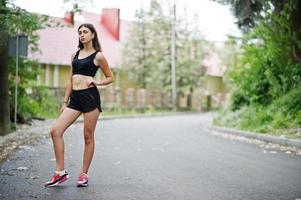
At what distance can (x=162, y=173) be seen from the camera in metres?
7.78

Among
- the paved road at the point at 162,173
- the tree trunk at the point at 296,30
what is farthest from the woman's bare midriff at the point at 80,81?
the tree trunk at the point at 296,30

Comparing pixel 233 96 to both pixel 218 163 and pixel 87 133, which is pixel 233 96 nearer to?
pixel 218 163

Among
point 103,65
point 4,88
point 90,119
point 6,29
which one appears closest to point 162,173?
point 90,119

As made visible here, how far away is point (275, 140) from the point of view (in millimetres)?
13305

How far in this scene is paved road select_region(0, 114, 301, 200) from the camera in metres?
6.10

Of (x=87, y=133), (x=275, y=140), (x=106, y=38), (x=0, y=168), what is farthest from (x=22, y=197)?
(x=106, y=38)

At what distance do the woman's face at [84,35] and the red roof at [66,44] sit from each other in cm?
2722

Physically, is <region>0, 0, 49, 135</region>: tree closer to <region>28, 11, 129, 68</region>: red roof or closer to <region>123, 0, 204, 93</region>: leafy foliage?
<region>28, 11, 129, 68</region>: red roof

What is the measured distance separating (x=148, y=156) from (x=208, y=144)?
11.0 feet

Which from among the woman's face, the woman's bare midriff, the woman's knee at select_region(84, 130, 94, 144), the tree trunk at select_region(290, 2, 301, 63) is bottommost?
the woman's knee at select_region(84, 130, 94, 144)

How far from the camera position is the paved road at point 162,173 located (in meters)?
6.10

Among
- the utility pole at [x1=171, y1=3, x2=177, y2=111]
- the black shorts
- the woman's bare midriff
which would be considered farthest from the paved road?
the utility pole at [x1=171, y1=3, x2=177, y2=111]

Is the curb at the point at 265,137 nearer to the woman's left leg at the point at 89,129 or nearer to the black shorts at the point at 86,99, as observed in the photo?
the woman's left leg at the point at 89,129

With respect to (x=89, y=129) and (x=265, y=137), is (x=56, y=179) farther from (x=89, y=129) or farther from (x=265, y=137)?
(x=265, y=137)
